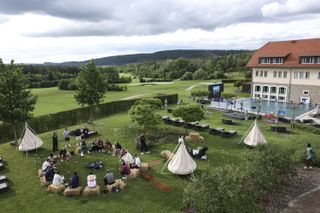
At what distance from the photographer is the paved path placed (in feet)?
45.3

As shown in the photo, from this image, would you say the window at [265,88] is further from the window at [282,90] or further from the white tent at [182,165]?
the white tent at [182,165]

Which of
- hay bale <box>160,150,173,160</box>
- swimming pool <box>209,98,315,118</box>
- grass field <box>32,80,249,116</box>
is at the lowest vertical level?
grass field <box>32,80,249,116</box>

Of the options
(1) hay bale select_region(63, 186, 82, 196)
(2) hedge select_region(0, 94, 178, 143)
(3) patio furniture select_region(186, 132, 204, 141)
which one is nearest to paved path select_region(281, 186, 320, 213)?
(1) hay bale select_region(63, 186, 82, 196)

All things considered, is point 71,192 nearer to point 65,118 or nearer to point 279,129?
point 65,118

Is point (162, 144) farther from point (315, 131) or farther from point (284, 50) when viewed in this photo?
point (284, 50)

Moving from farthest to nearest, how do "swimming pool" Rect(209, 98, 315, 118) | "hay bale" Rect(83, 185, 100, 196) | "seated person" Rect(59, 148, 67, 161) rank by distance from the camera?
"swimming pool" Rect(209, 98, 315, 118)
"seated person" Rect(59, 148, 67, 161)
"hay bale" Rect(83, 185, 100, 196)

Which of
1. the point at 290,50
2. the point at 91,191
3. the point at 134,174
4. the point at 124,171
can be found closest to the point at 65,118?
the point at 124,171

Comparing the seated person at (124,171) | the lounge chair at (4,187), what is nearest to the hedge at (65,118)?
the lounge chair at (4,187)

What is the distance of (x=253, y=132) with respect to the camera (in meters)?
23.6

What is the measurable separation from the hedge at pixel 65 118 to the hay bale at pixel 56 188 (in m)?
16.6

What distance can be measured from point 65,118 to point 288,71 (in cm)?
3605

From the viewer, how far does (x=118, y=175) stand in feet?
60.6

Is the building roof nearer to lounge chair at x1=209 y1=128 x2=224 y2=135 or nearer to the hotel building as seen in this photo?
the hotel building

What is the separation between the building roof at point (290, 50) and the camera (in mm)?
43844
